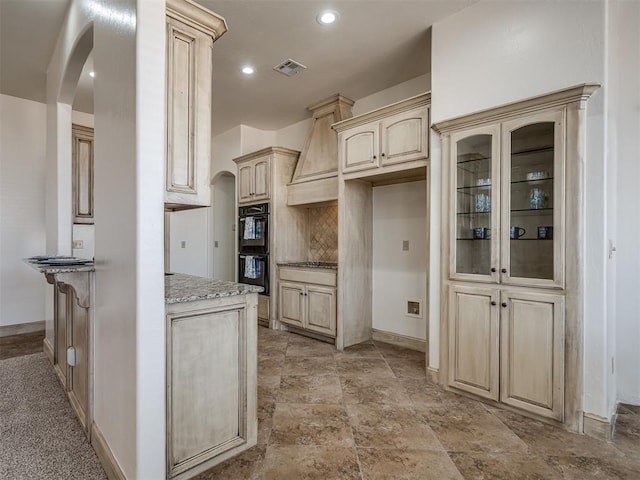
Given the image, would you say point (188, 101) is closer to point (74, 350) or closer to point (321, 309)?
point (74, 350)

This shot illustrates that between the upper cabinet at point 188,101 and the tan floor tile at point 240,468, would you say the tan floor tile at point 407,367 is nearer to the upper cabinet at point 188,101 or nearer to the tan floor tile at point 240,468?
the tan floor tile at point 240,468

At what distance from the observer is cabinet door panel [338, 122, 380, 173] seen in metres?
3.38

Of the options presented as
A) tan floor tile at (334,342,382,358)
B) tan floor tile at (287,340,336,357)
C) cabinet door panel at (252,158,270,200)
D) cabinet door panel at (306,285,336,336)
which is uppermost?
cabinet door panel at (252,158,270,200)

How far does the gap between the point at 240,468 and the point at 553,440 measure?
6.04 feet

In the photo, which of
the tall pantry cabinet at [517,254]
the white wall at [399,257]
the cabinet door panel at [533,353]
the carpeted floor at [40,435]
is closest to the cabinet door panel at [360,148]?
the white wall at [399,257]

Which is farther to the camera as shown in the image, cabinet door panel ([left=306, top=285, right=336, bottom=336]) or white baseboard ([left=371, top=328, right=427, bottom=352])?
cabinet door panel ([left=306, top=285, right=336, bottom=336])

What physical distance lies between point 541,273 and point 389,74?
2553mm

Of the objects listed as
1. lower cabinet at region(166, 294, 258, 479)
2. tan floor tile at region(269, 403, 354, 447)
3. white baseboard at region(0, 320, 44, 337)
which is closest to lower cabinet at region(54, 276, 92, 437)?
lower cabinet at region(166, 294, 258, 479)

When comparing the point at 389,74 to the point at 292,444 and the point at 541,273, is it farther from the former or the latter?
the point at 292,444

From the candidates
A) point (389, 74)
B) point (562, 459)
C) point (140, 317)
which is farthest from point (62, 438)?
point (389, 74)

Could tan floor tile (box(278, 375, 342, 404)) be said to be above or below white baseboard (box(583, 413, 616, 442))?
below

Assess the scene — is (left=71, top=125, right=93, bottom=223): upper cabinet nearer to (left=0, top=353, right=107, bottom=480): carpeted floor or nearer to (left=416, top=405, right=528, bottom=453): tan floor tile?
(left=0, top=353, right=107, bottom=480): carpeted floor

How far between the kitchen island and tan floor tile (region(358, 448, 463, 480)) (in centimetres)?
67

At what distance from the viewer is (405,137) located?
3.13m
